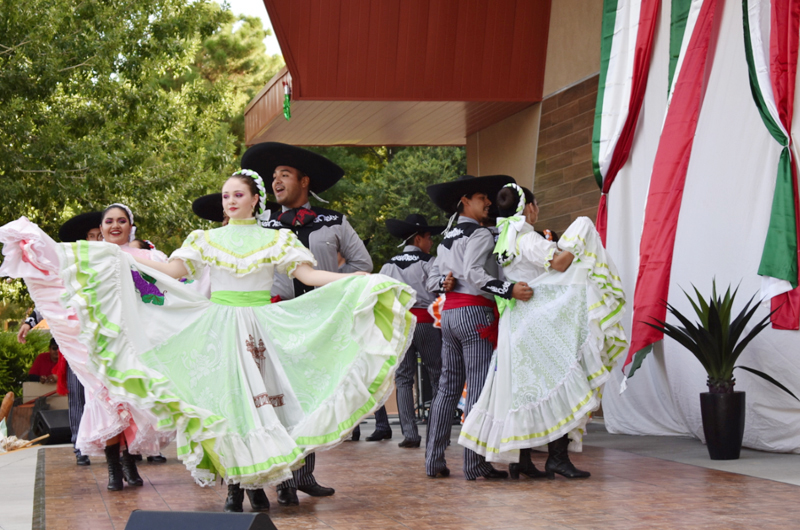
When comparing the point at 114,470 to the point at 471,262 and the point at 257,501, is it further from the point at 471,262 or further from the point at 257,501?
the point at 471,262

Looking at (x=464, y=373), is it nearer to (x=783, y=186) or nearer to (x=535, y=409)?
(x=535, y=409)

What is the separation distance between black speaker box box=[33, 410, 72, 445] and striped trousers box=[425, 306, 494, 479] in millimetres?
4828

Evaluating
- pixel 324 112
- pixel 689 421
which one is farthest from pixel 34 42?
pixel 689 421

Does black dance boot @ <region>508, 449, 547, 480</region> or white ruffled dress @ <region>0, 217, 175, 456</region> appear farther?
black dance boot @ <region>508, 449, 547, 480</region>

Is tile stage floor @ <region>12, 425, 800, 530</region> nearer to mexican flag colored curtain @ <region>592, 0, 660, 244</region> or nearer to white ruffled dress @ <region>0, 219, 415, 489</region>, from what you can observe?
white ruffled dress @ <region>0, 219, 415, 489</region>

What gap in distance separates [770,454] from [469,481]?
216cm

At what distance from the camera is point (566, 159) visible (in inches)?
346

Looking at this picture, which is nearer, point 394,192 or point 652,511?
point 652,511

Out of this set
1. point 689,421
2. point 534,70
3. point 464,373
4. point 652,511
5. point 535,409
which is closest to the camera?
point 652,511

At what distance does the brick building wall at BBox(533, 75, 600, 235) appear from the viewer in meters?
8.38

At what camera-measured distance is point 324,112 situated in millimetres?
10203

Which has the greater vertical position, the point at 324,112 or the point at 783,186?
the point at 324,112

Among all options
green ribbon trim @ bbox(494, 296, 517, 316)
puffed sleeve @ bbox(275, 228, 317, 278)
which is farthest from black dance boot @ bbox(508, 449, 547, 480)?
puffed sleeve @ bbox(275, 228, 317, 278)

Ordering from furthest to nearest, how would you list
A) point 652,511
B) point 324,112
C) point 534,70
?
1. point 324,112
2. point 534,70
3. point 652,511
